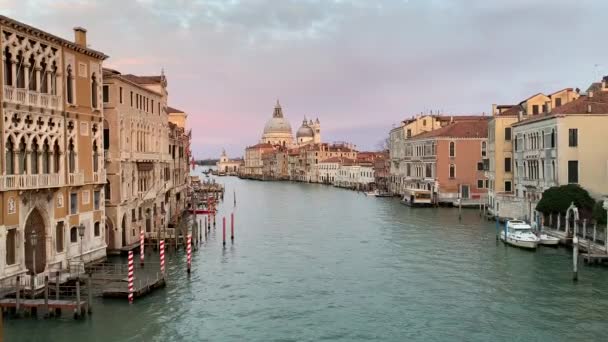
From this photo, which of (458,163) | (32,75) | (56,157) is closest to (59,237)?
Result: (56,157)

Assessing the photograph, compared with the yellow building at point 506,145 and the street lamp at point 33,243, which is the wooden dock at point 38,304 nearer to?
the street lamp at point 33,243

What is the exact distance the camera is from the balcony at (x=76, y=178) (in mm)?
16688

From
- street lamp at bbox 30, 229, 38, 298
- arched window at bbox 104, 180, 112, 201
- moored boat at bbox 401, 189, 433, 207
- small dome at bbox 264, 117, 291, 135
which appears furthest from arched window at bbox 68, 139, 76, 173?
small dome at bbox 264, 117, 291, 135

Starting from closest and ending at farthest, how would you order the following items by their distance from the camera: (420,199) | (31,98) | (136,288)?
(31,98) < (136,288) < (420,199)

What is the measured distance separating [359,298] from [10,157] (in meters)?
8.93

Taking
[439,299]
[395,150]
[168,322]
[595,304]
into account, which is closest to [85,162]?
[168,322]

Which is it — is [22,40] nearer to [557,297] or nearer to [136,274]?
[136,274]

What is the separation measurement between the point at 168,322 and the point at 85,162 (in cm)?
641

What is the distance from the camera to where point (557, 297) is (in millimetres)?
15375

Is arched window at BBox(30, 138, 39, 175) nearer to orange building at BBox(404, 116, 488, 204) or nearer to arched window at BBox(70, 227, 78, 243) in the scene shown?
arched window at BBox(70, 227, 78, 243)

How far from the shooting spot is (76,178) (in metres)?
17.0

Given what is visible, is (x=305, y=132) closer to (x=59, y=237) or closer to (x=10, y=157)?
(x=59, y=237)

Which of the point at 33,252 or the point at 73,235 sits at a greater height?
the point at 73,235

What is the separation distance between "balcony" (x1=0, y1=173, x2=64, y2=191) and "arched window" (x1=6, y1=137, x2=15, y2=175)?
26cm
